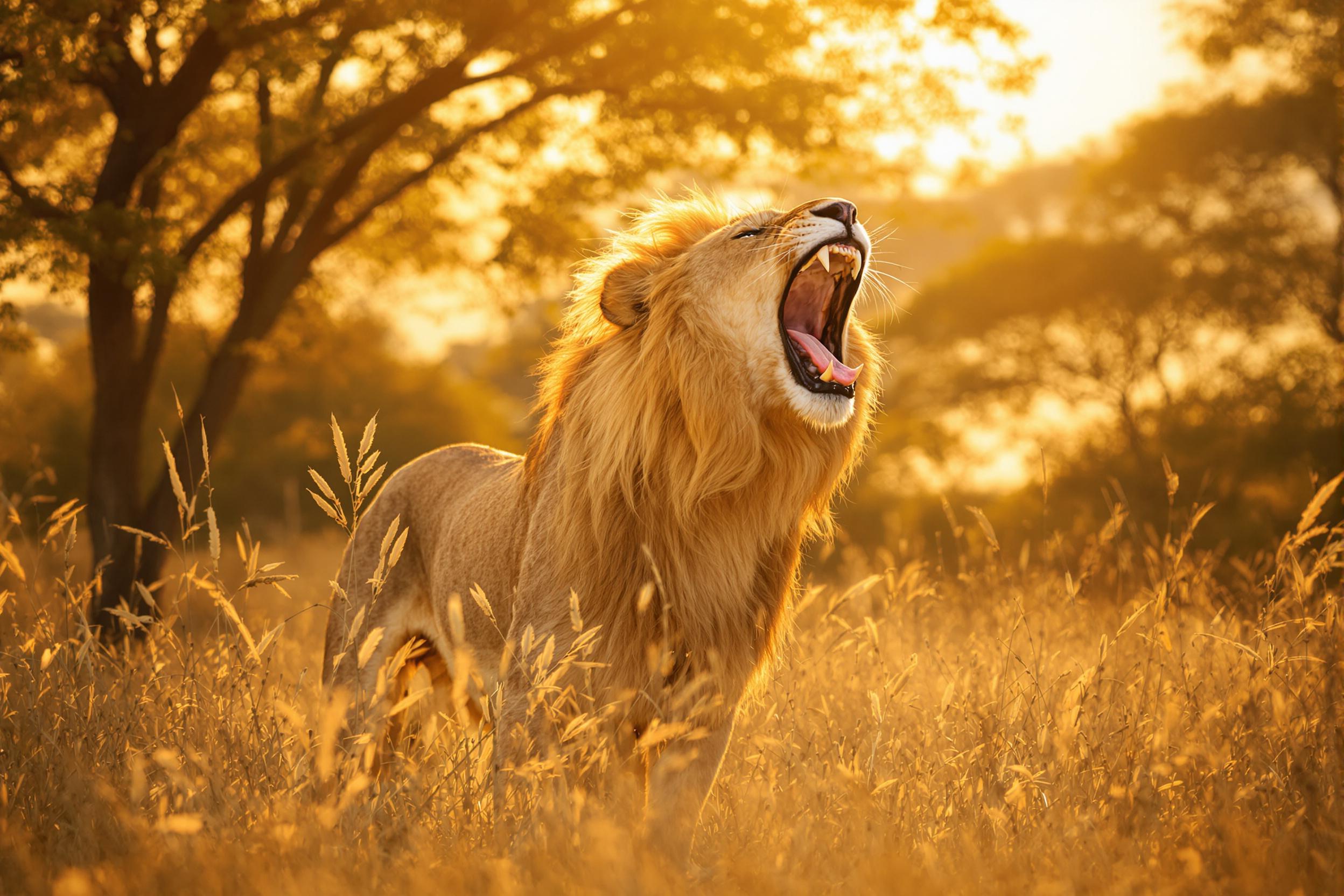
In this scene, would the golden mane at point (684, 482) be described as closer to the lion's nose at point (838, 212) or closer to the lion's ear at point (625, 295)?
the lion's ear at point (625, 295)

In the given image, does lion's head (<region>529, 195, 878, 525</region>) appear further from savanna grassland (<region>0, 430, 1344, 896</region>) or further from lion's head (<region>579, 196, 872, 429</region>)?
savanna grassland (<region>0, 430, 1344, 896</region>)

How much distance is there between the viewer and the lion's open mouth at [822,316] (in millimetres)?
→ 3164

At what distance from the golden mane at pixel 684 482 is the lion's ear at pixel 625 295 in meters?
0.03

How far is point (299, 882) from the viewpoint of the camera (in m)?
2.21

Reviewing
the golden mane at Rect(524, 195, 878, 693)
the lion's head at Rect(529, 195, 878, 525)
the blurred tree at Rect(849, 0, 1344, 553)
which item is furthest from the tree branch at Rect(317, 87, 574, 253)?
the blurred tree at Rect(849, 0, 1344, 553)

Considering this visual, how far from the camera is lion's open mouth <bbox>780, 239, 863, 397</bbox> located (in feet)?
10.4

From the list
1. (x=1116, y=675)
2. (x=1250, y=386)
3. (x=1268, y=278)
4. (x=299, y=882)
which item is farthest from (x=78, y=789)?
(x=1268, y=278)

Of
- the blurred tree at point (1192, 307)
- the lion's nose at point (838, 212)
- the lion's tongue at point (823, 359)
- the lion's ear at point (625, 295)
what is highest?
the lion's nose at point (838, 212)

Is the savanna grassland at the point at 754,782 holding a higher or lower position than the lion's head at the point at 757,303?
lower

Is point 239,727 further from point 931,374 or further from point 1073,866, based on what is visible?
point 931,374

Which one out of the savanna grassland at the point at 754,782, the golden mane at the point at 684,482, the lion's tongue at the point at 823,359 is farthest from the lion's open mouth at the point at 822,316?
the savanna grassland at the point at 754,782

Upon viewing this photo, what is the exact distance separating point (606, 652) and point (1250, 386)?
15255 millimetres

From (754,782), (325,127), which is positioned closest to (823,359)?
(754,782)

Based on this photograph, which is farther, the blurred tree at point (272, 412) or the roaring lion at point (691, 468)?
the blurred tree at point (272, 412)
